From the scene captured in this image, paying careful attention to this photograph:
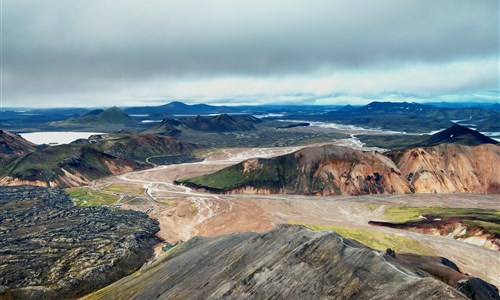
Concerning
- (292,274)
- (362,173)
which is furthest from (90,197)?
(292,274)

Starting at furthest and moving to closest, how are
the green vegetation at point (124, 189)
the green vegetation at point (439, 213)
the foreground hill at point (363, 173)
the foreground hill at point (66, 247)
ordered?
the foreground hill at point (363, 173)
the green vegetation at point (124, 189)
the green vegetation at point (439, 213)
the foreground hill at point (66, 247)

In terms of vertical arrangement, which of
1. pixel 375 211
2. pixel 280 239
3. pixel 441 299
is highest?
pixel 441 299

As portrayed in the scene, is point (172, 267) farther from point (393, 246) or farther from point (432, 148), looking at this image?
point (432, 148)

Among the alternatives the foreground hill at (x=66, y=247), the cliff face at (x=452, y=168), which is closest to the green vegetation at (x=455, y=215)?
the cliff face at (x=452, y=168)

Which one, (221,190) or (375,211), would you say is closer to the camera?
(375,211)

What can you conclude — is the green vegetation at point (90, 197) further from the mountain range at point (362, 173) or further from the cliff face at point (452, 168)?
the cliff face at point (452, 168)

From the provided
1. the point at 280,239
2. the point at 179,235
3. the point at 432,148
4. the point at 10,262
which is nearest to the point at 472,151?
the point at 432,148

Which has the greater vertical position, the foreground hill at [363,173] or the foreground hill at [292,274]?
the foreground hill at [292,274]
